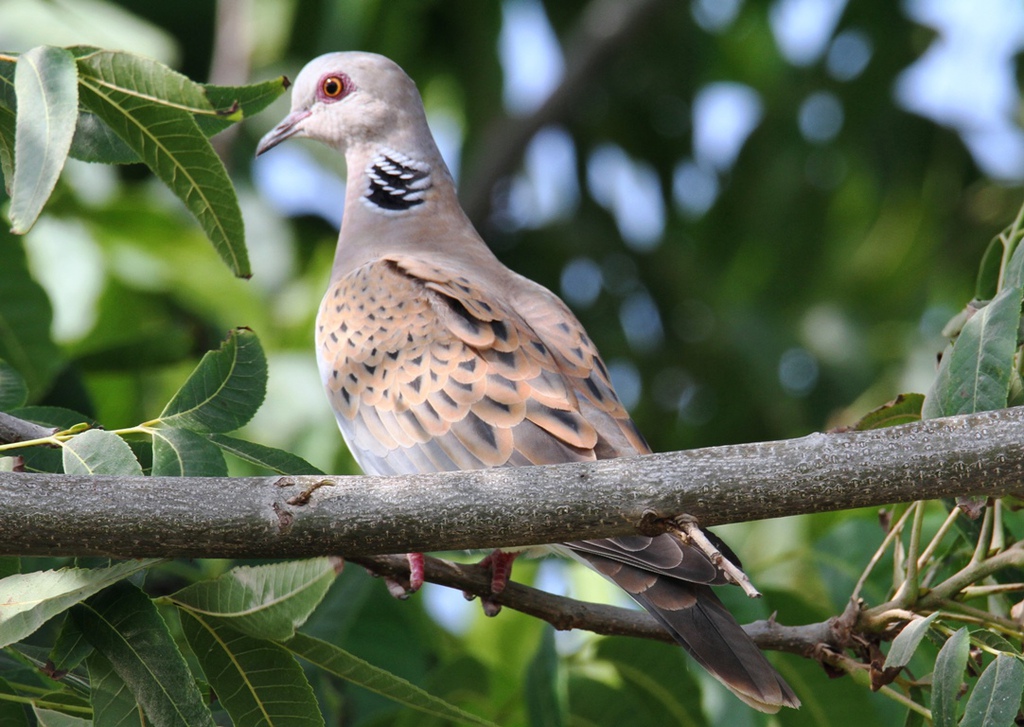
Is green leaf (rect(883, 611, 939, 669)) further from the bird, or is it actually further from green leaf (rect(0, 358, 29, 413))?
green leaf (rect(0, 358, 29, 413))

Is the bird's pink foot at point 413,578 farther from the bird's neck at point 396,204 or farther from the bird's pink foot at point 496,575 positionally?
the bird's neck at point 396,204

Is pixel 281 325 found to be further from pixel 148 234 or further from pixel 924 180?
pixel 924 180

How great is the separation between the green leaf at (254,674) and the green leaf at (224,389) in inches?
11.3

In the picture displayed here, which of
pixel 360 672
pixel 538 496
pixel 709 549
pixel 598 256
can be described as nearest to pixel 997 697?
pixel 709 549

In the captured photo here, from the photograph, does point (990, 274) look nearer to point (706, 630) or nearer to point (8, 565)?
point (706, 630)

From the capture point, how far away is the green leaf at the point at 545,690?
8.21ft

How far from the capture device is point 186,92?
188cm

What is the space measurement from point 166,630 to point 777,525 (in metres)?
Result: 3.24

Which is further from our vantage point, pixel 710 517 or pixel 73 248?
pixel 73 248

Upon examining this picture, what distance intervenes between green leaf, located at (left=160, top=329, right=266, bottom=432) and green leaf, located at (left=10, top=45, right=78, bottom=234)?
37cm

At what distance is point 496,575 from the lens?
94.5 inches

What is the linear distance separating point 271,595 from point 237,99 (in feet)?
2.55

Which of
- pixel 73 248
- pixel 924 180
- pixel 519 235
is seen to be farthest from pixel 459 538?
pixel 924 180

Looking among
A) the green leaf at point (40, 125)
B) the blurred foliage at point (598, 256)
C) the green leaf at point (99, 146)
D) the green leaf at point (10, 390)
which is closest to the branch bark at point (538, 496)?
the green leaf at point (40, 125)
